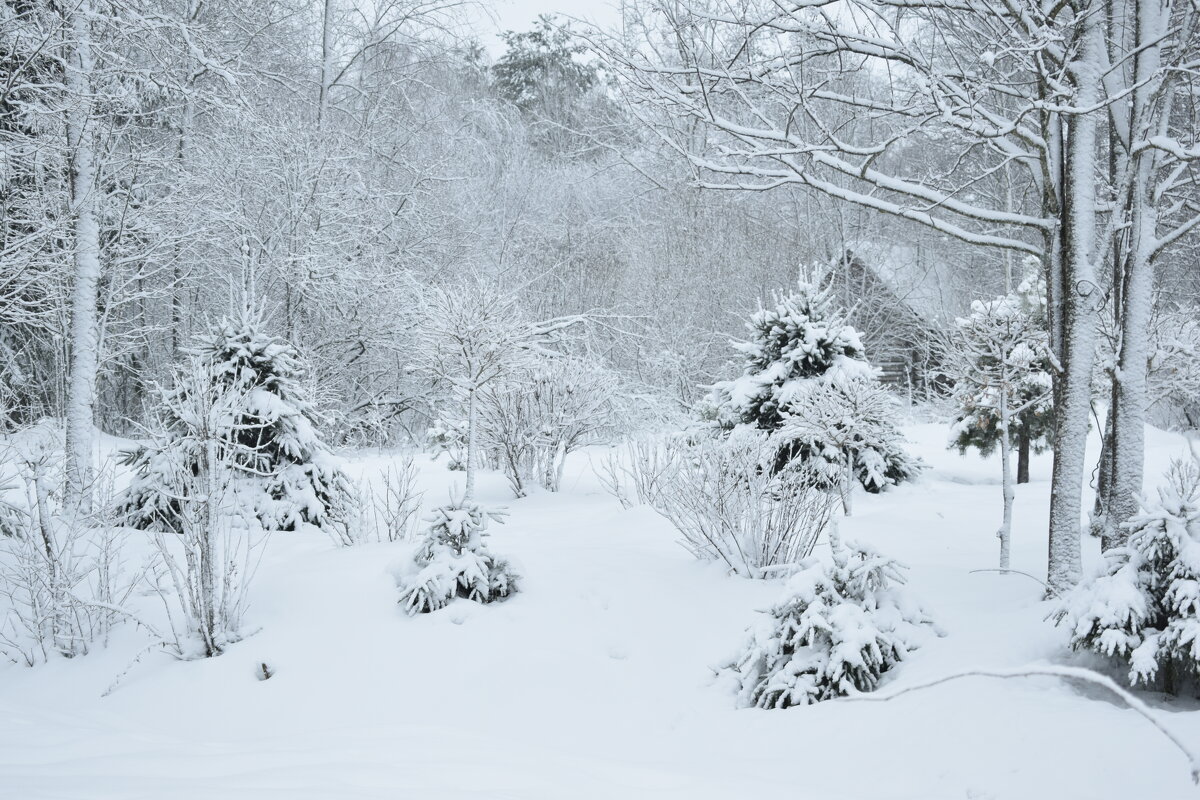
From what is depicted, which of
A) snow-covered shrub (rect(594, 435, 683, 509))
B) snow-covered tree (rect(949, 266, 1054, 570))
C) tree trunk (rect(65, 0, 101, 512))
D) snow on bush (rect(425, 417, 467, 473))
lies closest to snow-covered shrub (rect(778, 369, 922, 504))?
snow-covered tree (rect(949, 266, 1054, 570))

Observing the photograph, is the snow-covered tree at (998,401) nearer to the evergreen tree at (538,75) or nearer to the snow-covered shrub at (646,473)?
the snow-covered shrub at (646,473)

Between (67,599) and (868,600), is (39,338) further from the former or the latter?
(868,600)

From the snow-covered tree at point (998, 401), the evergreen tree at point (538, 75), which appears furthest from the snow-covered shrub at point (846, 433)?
the evergreen tree at point (538, 75)

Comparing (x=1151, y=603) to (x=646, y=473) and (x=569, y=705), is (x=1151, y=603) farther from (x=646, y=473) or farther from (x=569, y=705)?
(x=646, y=473)

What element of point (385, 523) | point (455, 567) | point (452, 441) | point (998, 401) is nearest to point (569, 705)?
point (455, 567)

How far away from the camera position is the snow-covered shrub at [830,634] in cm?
396

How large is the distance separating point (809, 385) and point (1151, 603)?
212 inches

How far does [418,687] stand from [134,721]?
1.52m

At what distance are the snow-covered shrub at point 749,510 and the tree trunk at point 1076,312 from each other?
159 cm

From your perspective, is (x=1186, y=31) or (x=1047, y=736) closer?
(x=1047, y=736)

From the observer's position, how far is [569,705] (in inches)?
174

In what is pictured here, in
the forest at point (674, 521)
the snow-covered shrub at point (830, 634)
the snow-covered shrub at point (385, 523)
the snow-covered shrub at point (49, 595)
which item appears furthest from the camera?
the snow-covered shrub at point (385, 523)

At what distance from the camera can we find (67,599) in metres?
5.26

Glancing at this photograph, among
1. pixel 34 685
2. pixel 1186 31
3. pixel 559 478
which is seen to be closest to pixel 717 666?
pixel 34 685
